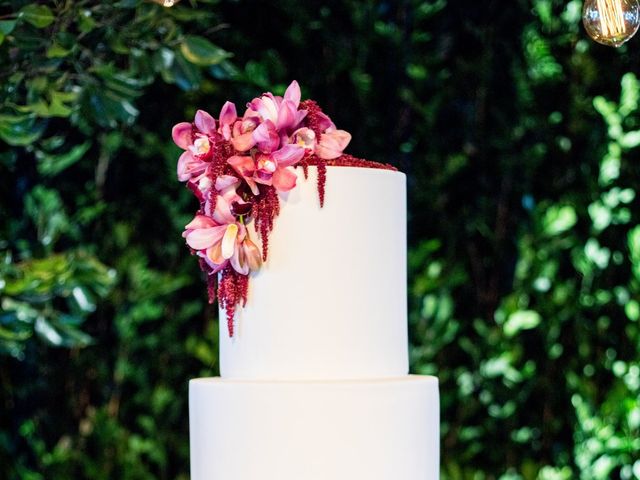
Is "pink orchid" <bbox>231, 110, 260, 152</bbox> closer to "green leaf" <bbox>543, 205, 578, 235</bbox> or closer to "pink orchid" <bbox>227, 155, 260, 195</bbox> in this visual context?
"pink orchid" <bbox>227, 155, 260, 195</bbox>

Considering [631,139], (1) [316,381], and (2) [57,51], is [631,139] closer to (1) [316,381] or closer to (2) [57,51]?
(2) [57,51]

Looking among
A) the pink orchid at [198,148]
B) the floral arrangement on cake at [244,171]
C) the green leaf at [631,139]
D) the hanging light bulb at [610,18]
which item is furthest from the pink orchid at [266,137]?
the green leaf at [631,139]

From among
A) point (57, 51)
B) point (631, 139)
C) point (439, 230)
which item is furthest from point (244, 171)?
point (631, 139)

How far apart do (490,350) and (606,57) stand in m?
1.05

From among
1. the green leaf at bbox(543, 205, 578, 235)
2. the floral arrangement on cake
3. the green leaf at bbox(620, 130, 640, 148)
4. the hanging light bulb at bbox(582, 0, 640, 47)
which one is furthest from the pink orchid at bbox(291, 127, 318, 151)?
the green leaf at bbox(620, 130, 640, 148)

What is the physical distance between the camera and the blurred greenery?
4066 mm

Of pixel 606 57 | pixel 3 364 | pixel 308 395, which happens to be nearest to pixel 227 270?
pixel 308 395

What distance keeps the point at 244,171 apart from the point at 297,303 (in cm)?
28

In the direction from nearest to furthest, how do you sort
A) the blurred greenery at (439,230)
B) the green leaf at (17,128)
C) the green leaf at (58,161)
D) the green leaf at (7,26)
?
the green leaf at (7,26), the green leaf at (17,128), the green leaf at (58,161), the blurred greenery at (439,230)

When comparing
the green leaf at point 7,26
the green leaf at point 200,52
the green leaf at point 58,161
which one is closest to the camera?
the green leaf at point 7,26

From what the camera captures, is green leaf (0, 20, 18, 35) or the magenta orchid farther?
green leaf (0, 20, 18, 35)

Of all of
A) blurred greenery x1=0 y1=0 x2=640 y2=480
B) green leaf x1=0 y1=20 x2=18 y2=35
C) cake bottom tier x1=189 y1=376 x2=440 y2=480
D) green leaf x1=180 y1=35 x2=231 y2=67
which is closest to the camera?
cake bottom tier x1=189 y1=376 x2=440 y2=480

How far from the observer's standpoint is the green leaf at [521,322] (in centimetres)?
412

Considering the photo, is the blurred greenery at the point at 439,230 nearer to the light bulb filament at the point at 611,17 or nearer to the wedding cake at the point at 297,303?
the wedding cake at the point at 297,303
